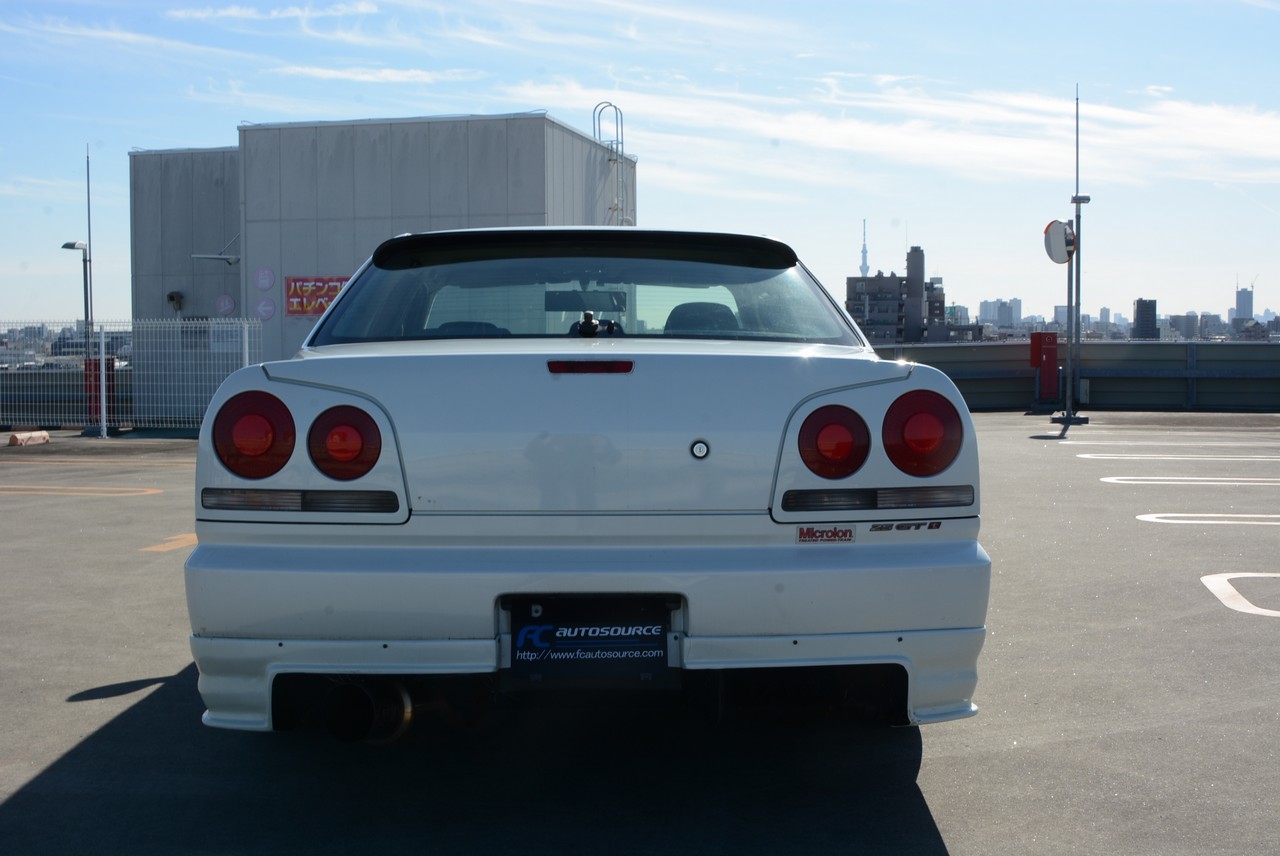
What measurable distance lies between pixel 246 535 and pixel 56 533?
6.13 m

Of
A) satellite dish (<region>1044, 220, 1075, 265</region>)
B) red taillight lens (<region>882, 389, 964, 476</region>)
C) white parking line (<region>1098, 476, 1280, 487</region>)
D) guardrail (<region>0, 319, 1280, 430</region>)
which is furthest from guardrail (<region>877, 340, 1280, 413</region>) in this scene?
red taillight lens (<region>882, 389, 964, 476</region>)

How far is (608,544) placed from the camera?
3.05 meters

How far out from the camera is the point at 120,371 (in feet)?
61.5

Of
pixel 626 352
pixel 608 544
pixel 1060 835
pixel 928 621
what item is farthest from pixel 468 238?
pixel 1060 835

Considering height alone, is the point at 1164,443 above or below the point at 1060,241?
below

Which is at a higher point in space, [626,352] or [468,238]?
[468,238]

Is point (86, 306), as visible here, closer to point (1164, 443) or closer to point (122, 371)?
point (122, 371)

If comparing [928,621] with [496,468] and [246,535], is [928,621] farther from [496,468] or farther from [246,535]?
[246,535]

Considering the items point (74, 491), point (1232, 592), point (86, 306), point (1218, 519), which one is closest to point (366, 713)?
point (1232, 592)

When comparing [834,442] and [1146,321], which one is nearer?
[834,442]

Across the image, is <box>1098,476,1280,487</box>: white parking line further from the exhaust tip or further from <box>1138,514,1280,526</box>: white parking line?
the exhaust tip

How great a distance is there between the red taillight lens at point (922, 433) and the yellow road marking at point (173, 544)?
5742 mm

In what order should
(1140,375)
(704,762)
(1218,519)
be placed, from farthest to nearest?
(1140,375)
(1218,519)
(704,762)

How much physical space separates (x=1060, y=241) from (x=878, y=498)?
20625 millimetres
